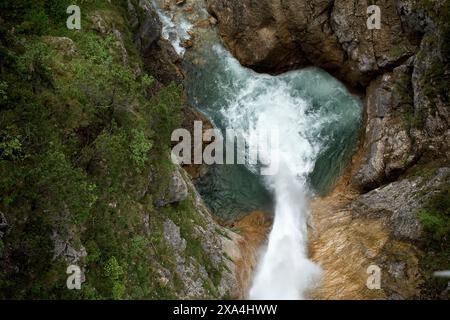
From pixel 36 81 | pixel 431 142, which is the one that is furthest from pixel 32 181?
pixel 431 142

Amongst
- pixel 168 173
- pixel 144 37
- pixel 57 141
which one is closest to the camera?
pixel 57 141

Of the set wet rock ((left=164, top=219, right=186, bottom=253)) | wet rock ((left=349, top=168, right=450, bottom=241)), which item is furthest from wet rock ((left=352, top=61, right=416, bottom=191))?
wet rock ((left=164, top=219, right=186, bottom=253))

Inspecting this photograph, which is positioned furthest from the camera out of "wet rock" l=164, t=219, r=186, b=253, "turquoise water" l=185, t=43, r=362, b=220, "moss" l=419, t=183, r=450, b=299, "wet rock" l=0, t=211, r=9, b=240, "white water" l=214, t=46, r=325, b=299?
"turquoise water" l=185, t=43, r=362, b=220

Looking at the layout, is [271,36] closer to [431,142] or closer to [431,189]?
[431,142]

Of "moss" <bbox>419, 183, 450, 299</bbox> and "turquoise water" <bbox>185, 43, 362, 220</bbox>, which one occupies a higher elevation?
"turquoise water" <bbox>185, 43, 362, 220</bbox>

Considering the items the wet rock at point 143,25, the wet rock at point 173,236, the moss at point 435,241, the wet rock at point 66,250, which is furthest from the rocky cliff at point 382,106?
the wet rock at point 66,250

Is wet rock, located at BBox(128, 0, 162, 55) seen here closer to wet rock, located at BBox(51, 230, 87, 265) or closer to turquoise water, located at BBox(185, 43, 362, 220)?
turquoise water, located at BBox(185, 43, 362, 220)
